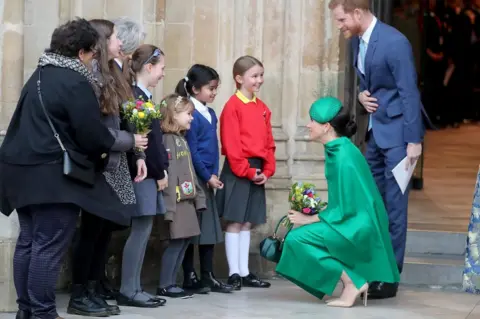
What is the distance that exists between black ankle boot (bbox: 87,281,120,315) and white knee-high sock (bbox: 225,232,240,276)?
139 centimetres

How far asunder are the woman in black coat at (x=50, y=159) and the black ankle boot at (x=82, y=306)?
428 millimetres

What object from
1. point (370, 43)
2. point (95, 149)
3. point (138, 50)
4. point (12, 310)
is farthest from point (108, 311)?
point (370, 43)

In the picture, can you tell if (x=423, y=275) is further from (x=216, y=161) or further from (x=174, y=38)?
(x=174, y=38)

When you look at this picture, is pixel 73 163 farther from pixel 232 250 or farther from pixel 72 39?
pixel 232 250

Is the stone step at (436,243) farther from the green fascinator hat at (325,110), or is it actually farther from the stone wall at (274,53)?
the green fascinator hat at (325,110)

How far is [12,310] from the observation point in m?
8.07

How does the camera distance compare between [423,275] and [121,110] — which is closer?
[121,110]

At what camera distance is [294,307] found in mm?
8594

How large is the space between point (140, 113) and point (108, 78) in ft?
0.92

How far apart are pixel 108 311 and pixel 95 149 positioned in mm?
1076

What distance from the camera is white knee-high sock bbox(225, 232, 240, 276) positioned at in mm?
9375

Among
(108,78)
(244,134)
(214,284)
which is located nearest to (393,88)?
(244,134)

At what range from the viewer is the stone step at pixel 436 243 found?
10203 mm

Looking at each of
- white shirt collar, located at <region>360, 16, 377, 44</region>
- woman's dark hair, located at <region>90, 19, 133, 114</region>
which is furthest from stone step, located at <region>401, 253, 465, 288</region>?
woman's dark hair, located at <region>90, 19, 133, 114</region>
